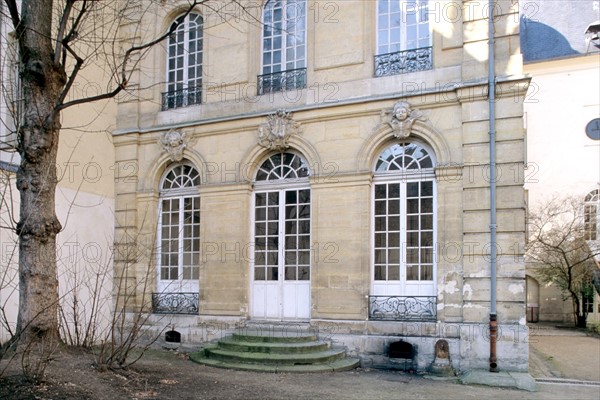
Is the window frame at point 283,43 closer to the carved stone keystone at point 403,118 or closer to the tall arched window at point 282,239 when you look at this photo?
the tall arched window at point 282,239

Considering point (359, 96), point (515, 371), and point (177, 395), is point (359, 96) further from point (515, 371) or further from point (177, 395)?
point (177, 395)

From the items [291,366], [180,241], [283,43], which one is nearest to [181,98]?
[283,43]

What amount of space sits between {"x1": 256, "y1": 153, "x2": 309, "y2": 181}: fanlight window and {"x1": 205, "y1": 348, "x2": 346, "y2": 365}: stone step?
321 centimetres

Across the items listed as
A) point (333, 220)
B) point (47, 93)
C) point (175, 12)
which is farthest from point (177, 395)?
point (175, 12)

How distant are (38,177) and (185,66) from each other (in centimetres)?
595

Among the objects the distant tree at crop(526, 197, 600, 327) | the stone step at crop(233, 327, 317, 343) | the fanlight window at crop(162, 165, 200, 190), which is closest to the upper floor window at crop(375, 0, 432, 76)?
the fanlight window at crop(162, 165, 200, 190)

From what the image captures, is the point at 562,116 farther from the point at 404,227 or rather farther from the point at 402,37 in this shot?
the point at 404,227

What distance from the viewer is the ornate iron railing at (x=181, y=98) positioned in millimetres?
11383

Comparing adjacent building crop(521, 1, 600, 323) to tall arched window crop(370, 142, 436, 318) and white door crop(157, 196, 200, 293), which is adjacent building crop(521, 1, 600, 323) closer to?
tall arched window crop(370, 142, 436, 318)

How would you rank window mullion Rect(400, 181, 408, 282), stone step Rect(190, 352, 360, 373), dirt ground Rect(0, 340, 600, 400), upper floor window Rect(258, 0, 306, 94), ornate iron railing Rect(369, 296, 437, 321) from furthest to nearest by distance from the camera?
upper floor window Rect(258, 0, 306, 94), window mullion Rect(400, 181, 408, 282), ornate iron railing Rect(369, 296, 437, 321), stone step Rect(190, 352, 360, 373), dirt ground Rect(0, 340, 600, 400)

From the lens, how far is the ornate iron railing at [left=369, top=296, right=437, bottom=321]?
9055mm

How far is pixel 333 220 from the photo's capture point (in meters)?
9.77

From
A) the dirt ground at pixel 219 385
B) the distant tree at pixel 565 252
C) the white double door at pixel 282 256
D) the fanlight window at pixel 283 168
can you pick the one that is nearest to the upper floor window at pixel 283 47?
the fanlight window at pixel 283 168

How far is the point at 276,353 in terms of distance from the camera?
→ 8875mm
